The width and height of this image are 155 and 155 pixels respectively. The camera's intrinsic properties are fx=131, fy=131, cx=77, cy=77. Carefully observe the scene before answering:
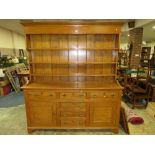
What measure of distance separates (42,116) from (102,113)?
113 centimetres

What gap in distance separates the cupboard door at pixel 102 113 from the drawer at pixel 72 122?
188 millimetres

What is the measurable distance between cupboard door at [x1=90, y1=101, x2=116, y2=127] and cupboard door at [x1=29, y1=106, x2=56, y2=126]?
0.73 meters

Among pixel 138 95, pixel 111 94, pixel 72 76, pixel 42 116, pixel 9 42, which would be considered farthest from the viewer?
pixel 9 42

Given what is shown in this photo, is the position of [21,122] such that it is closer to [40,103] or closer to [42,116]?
[42,116]

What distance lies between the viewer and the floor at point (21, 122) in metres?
2.52

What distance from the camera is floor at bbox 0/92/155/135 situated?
2.52 m

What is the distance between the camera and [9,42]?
19.2 feet

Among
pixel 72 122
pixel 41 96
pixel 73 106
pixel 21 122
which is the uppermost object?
pixel 41 96

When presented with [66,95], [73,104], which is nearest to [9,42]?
[66,95]

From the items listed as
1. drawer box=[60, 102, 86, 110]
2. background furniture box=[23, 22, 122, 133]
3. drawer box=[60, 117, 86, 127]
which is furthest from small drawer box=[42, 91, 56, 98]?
drawer box=[60, 117, 86, 127]
